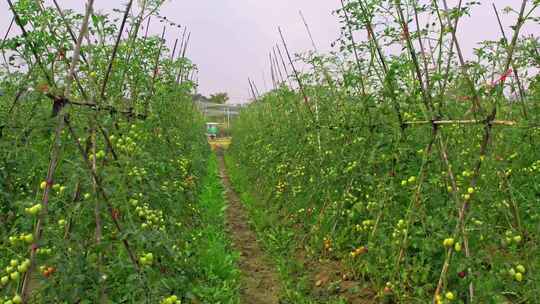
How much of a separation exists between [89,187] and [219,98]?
4265 cm

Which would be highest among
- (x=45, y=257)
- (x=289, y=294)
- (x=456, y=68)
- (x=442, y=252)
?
(x=456, y=68)

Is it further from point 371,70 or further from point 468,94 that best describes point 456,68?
point 371,70

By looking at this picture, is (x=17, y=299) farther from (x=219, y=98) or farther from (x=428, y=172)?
(x=219, y=98)

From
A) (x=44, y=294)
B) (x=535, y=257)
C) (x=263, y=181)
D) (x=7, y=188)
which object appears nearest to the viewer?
(x=44, y=294)

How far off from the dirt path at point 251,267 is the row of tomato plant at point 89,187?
0.19 m

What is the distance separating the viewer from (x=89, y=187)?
1967 millimetres

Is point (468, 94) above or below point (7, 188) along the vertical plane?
above

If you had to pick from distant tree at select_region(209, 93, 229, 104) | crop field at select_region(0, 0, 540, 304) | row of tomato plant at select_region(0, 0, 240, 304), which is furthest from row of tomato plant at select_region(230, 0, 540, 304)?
Result: distant tree at select_region(209, 93, 229, 104)

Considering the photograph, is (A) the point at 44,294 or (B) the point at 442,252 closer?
(A) the point at 44,294

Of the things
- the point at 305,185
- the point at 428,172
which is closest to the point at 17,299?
the point at 428,172

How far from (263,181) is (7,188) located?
5.02m

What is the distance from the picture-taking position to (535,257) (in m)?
2.47

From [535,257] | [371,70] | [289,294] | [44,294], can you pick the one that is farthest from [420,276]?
[44,294]

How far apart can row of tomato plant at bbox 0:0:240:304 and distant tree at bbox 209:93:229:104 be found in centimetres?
3886
